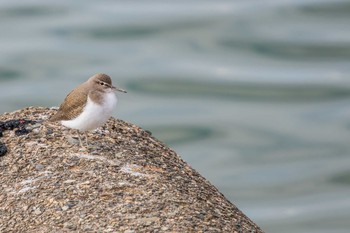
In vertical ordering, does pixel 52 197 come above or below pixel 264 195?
below

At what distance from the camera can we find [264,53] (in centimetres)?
1852

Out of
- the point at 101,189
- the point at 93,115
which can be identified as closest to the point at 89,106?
the point at 93,115

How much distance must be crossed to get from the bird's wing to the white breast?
0.06m

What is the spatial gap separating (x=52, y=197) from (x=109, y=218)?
21.2 inches

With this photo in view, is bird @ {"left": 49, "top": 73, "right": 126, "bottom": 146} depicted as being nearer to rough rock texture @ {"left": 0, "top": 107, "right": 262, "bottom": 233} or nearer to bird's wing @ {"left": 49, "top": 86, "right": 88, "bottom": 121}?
bird's wing @ {"left": 49, "top": 86, "right": 88, "bottom": 121}

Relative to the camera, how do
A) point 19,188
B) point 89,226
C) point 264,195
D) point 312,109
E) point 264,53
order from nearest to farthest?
point 89,226
point 19,188
point 264,195
point 312,109
point 264,53

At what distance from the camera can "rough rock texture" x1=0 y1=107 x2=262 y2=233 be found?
24.1ft

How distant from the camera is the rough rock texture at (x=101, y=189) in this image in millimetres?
7332

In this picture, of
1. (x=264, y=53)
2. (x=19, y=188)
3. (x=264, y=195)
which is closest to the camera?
(x=19, y=188)

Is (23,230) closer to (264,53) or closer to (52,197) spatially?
(52,197)

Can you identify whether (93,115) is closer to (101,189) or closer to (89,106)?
(89,106)

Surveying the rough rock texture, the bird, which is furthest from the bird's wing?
the rough rock texture

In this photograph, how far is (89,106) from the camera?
8320 mm

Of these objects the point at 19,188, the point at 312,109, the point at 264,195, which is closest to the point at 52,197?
the point at 19,188
